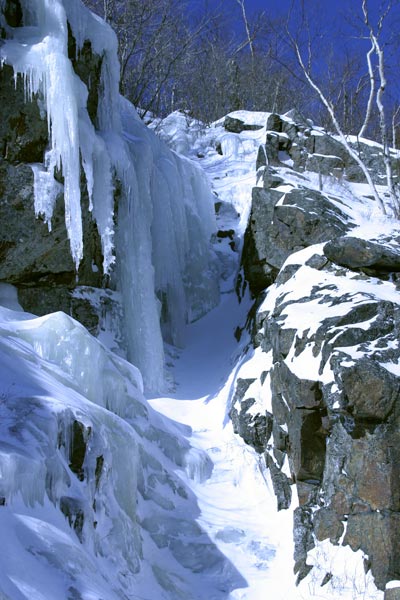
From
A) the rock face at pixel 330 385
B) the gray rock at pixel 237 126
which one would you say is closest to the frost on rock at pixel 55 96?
the rock face at pixel 330 385

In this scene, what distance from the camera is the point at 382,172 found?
15.1 metres

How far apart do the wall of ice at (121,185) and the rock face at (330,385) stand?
1961 mm

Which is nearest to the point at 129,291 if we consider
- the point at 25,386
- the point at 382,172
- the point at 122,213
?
the point at 122,213

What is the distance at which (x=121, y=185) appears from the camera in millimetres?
10289

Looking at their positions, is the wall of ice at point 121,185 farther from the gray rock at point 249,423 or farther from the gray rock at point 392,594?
the gray rock at point 392,594

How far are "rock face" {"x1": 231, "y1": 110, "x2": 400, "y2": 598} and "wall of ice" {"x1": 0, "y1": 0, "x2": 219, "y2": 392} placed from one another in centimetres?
196

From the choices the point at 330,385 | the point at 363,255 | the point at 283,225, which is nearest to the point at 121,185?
the point at 283,225

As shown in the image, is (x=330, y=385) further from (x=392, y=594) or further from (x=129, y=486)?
(x=129, y=486)

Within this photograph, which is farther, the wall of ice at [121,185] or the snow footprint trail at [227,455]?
the wall of ice at [121,185]

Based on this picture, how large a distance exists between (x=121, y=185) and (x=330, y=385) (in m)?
5.09

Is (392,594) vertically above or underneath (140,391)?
underneath

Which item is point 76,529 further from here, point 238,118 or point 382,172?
point 238,118

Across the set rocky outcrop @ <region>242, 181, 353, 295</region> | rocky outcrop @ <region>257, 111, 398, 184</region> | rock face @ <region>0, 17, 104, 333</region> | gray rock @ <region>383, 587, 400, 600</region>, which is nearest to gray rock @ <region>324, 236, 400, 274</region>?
rocky outcrop @ <region>242, 181, 353, 295</region>

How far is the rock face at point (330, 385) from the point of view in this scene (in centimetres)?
651
